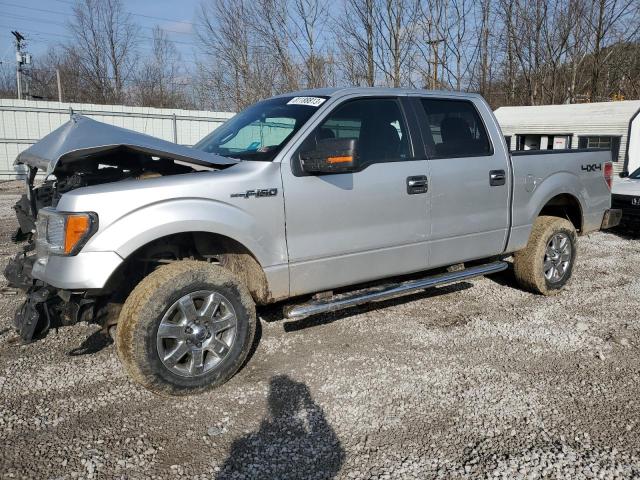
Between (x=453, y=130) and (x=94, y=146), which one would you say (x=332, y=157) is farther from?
(x=453, y=130)

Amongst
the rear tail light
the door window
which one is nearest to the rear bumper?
the rear tail light

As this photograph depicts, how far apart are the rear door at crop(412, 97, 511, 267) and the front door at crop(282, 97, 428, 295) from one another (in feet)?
0.59

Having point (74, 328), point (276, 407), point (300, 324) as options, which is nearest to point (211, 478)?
point (276, 407)

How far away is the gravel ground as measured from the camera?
281 centimetres

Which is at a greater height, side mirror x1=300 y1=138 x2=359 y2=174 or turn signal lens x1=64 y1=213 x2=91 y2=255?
side mirror x1=300 y1=138 x2=359 y2=174

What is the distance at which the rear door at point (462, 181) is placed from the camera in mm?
4543

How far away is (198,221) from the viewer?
11.1 feet

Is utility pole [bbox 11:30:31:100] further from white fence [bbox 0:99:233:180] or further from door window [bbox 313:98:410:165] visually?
door window [bbox 313:98:410:165]

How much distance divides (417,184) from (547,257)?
2138mm

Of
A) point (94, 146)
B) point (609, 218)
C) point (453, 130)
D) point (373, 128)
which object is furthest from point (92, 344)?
point (609, 218)

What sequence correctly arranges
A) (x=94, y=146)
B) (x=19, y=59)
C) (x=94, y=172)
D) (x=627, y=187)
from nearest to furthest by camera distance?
(x=94, y=146)
(x=94, y=172)
(x=627, y=187)
(x=19, y=59)

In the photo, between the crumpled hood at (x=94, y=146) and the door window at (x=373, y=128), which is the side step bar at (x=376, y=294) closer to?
the door window at (x=373, y=128)

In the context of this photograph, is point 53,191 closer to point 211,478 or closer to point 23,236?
point 23,236

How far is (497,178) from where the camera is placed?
490 cm
